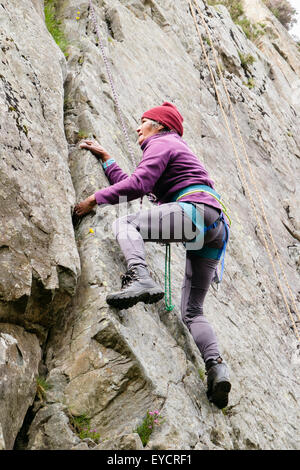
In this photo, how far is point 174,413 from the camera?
3.65m

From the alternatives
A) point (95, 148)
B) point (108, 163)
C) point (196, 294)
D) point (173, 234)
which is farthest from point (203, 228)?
point (95, 148)

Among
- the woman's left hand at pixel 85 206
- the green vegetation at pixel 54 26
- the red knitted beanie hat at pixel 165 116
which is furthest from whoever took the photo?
the green vegetation at pixel 54 26

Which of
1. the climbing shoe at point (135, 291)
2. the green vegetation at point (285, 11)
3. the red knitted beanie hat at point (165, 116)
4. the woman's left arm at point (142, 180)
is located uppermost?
the red knitted beanie hat at point (165, 116)

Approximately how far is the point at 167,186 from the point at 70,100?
245 centimetres

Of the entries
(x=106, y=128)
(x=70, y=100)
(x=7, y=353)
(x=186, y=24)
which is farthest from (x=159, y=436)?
(x=186, y=24)

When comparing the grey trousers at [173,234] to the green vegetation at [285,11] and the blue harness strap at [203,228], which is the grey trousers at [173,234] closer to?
the blue harness strap at [203,228]

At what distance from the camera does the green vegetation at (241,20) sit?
17.8 metres

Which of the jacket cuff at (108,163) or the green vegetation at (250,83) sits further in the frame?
the green vegetation at (250,83)

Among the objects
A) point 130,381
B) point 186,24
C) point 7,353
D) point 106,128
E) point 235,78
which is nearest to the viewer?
point 7,353

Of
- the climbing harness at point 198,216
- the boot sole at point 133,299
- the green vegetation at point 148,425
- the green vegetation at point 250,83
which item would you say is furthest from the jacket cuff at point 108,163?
the green vegetation at point 250,83

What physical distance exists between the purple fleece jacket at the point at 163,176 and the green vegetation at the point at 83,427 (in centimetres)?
189

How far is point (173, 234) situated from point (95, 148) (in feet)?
5.80
